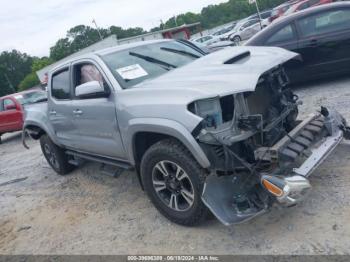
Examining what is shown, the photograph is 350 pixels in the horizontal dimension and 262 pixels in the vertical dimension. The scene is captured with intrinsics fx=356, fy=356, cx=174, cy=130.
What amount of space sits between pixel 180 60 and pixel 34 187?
12.0ft

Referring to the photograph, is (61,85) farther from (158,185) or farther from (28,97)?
(28,97)

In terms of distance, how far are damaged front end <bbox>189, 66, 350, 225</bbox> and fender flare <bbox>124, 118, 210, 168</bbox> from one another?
0.06m

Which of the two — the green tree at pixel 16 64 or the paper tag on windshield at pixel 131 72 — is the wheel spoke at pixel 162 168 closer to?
the paper tag on windshield at pixel 131 72

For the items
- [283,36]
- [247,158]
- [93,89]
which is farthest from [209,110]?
[283,36]

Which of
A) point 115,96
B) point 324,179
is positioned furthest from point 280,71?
point 115,96

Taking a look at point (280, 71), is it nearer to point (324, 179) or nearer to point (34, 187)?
point (324, 179)

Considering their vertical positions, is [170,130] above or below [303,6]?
below

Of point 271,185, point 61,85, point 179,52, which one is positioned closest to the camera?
point 271,185

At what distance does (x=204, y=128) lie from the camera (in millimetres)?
3189

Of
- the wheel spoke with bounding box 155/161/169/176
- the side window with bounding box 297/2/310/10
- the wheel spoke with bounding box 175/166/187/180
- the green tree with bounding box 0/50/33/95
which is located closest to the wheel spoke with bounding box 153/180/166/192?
Result: the wheel spoke with bounding box 155/161/169/176

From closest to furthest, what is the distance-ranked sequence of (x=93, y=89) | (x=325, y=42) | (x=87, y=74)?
(x=93, y=89) → (x=87, y=74) → (x=325, y=42)

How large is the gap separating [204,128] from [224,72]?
667mm

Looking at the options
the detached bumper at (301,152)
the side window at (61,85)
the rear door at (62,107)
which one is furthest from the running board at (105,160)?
the detached bumper at (301,152)

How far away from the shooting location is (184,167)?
3.37 metres
